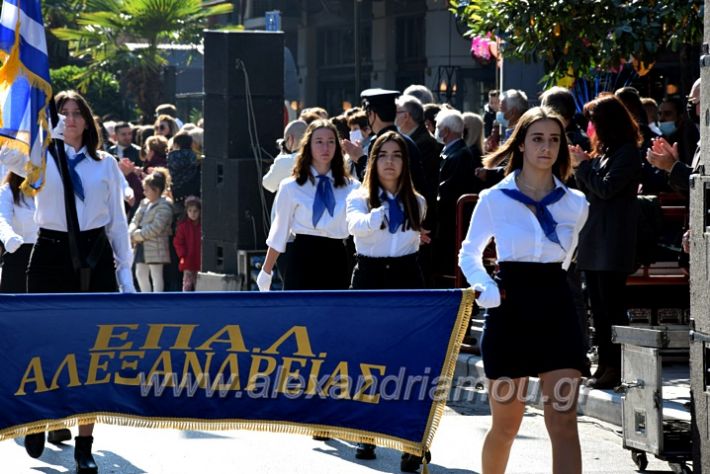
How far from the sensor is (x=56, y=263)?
29.2 ft

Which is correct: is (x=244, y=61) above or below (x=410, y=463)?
above

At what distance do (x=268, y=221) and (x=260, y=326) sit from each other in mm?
9608

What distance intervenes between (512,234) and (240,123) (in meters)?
10.2

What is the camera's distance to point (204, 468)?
850 cm

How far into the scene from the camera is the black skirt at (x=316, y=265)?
9.44 m

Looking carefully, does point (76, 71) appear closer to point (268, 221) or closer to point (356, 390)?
point (268, 221)

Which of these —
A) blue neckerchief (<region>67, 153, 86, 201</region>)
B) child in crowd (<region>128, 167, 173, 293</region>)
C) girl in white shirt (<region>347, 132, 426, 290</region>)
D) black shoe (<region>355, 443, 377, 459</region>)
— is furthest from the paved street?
child in crowd (<region>128, 167, 173, 293</region>)

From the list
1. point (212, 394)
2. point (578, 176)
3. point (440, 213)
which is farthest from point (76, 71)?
point (212, 394)

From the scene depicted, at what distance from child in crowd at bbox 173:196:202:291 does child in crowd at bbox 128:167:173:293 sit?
16cm

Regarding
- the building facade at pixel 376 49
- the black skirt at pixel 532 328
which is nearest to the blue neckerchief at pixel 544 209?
the black skirt at pixel 532 328

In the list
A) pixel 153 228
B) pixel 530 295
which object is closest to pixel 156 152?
pixel 153 228

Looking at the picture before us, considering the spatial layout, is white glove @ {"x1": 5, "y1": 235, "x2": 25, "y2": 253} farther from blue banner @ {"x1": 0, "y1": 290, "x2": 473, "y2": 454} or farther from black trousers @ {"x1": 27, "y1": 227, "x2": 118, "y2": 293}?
blue banner @ {"x1": 0, "y1": 290, "x2": 473, "y2": 454}

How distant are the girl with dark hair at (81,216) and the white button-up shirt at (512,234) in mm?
2633

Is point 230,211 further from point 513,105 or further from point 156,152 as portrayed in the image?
point 513,105
